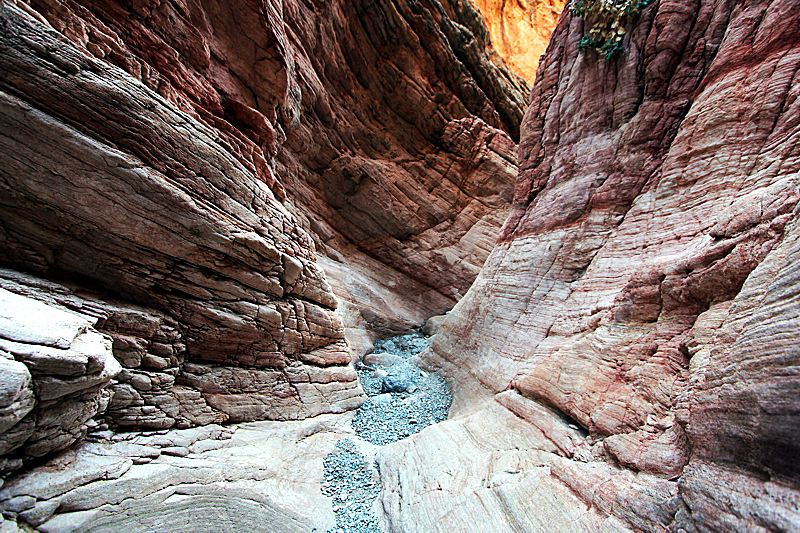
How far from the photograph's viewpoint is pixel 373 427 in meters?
6.77

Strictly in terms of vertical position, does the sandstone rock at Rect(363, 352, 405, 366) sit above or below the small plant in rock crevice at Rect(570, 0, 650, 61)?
below

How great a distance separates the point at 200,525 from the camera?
370 centimetres

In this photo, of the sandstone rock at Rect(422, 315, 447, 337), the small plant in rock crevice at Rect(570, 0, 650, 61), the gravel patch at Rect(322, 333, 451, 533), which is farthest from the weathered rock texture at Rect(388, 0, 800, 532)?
the sandstone rock at Rect(422, 315, 447, 337)

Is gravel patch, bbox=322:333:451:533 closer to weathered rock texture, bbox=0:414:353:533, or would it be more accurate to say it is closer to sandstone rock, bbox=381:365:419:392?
sandstone rock, bbox=381:365:419:392

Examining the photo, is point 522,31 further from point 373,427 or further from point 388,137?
point 373,427

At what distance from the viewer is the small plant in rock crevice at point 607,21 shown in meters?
7.31

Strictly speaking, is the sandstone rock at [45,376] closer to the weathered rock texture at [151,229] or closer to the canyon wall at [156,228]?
the canyon wall at [156,228]

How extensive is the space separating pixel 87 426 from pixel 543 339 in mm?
7661

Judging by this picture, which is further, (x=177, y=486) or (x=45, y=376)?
(x=177, y=486)

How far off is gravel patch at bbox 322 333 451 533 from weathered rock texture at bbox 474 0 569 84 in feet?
108

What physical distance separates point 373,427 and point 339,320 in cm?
280

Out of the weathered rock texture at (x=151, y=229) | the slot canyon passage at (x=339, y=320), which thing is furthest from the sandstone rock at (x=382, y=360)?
the weathered rock texture at (x=151, y=229)

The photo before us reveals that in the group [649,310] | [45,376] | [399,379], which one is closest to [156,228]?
[45,376]

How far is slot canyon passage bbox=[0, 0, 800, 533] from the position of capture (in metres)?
3.00
